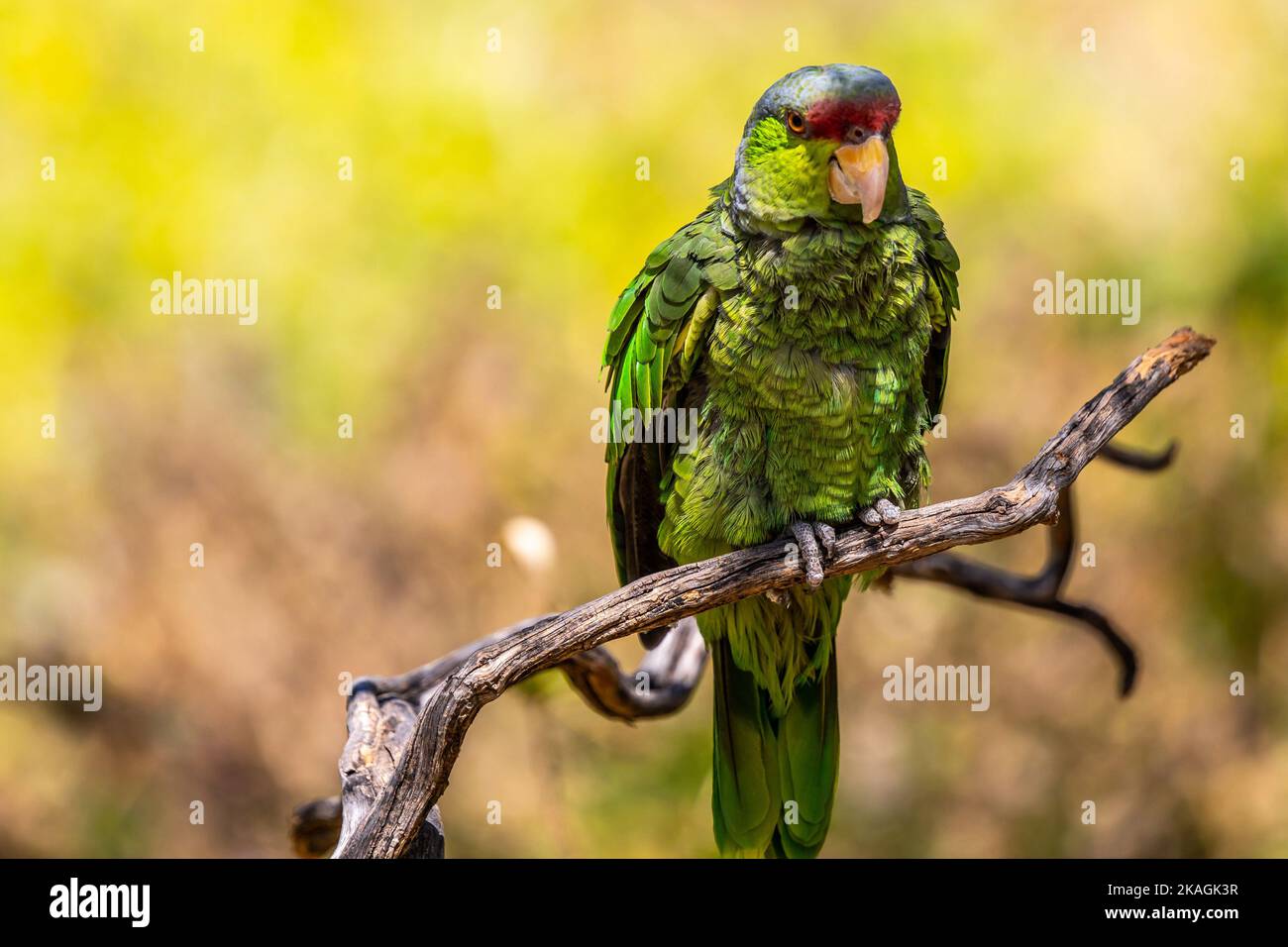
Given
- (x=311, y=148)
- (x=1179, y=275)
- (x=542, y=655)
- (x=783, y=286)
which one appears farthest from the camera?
(x=311, y=148)

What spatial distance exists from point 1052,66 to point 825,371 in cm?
326

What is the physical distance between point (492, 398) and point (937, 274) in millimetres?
2940

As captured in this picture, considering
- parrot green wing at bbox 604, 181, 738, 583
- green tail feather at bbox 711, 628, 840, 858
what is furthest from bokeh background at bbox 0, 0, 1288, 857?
parrot green wing at bbox 604, 181, 738, 583

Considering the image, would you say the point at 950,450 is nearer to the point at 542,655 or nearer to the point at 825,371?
the point at 825,371

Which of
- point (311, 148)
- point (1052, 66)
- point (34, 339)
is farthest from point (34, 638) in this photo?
point (1052, 66)

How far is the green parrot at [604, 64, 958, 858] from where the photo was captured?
8.93 feet

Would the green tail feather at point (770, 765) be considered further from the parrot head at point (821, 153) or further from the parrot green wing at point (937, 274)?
the parrot head at point (821, 153)

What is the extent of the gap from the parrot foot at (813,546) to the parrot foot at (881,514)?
0.09 m

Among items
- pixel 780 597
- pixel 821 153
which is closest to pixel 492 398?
pixel 780 597

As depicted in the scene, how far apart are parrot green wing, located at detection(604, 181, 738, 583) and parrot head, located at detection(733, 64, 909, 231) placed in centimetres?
16

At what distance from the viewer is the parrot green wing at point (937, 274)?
9.84ft

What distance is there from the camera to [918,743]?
17.6 feet

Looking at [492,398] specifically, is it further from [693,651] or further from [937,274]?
[937,274]

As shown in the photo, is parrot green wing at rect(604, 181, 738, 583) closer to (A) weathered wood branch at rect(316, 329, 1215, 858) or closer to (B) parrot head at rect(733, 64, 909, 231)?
(B) parrot head at rect(733, 64, 909, 231)
